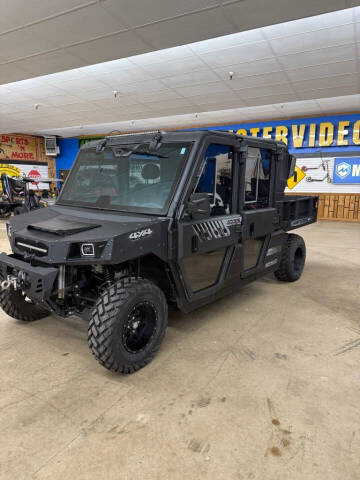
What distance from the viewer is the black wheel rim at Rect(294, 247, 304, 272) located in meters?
4.89

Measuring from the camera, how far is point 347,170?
11.6 m

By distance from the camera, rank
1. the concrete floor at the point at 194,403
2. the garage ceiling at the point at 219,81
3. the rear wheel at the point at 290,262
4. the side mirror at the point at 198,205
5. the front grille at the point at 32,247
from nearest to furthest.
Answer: the concrete floor at the point at 194,403 < the front grille at the point at 32,247 < the side mirror at the point at 198,205 < the rear wheel at the point at 290,262 < the garage ceiling at the point at 219,81

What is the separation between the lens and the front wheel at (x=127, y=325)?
7.57 ft

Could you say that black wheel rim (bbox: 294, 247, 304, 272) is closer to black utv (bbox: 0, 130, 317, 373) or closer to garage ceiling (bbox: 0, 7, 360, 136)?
black utv (bbox: 0, 130, 317, 373)

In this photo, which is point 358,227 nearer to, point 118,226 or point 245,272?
point 245,272

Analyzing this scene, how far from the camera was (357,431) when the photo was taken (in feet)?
6.40

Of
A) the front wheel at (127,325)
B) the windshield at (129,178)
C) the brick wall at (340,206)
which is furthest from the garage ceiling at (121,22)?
the brick wall at (340,206)

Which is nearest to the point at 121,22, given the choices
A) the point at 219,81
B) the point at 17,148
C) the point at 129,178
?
the point at 129,178

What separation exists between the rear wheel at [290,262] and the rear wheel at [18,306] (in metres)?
3.07

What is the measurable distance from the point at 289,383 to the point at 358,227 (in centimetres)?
943

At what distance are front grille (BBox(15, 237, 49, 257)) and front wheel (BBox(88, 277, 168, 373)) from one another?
0.52m

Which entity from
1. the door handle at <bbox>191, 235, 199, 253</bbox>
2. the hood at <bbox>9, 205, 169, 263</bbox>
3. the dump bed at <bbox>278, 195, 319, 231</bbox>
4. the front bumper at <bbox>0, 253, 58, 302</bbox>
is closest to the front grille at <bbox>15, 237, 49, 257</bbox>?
the hood at <bbox>9, 205, 169, 263</bbox>

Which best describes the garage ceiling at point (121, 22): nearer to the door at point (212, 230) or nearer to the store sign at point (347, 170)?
the door at point (212, 230)

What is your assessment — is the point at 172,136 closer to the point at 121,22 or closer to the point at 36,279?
the point at 36,279
